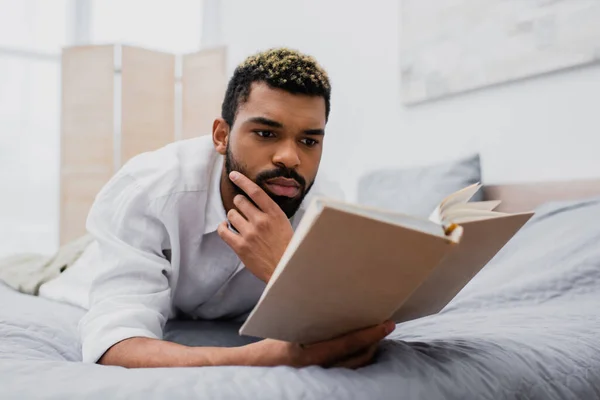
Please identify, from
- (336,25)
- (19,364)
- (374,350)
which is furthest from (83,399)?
(336,25)

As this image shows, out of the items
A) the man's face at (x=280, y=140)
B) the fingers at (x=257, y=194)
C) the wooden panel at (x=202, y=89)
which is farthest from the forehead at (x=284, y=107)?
the wooden panel at (x=202, y=89)

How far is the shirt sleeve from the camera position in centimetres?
86

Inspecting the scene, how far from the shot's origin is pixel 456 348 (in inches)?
30.4

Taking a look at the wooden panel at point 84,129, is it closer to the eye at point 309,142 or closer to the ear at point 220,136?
the ear at point 220,136

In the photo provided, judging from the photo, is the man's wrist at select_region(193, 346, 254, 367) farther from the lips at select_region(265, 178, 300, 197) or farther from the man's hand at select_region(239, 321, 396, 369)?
the lips at select_region(265, 178, 300, 197)

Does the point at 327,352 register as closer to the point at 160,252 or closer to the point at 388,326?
the point at 388,326

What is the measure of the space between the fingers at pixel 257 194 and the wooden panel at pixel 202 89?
2344 millimetres

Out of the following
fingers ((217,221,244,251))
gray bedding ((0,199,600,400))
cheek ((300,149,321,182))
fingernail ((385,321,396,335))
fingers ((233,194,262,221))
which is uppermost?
cheek ((300,149,321,182))

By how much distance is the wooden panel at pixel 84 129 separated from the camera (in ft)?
10.3

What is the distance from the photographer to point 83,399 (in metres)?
0.56

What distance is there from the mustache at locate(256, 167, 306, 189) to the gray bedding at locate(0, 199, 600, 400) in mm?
304

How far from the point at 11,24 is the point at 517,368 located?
342 centimetres

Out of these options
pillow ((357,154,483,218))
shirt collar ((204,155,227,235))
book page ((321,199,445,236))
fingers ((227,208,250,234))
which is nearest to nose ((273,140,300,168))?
fingers ((227,208,250,234))

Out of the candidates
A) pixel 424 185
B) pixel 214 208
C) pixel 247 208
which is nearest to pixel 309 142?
pixel 247 208
